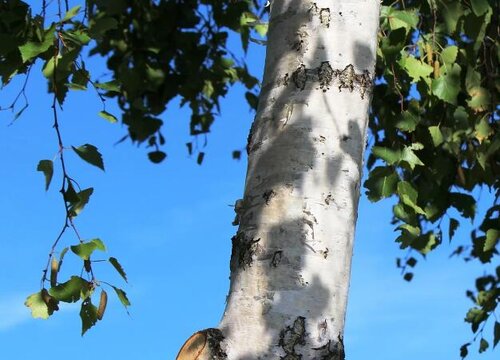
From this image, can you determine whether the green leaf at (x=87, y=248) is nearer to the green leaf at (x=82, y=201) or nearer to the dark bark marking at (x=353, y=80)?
the green leaf at (x=82, y=201)

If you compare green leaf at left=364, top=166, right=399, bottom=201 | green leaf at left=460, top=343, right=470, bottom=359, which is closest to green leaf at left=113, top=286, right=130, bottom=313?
green leaf at left=364, top=166, right=399, bottom=201

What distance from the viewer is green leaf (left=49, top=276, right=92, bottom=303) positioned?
227 cm

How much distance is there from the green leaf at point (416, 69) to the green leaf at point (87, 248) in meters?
1.27

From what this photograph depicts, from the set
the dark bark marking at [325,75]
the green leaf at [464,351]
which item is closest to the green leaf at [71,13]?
the dark bark marking at [325,75]

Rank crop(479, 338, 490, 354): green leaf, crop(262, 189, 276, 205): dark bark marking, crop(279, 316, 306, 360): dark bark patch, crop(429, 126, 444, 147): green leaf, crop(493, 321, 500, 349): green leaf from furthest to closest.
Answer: crop(479, 338, 490, 354): green leaf → crop(493, 321, 500, 349): green leaf → crop(429, 126, 444, 147): green leaf → crop(262, 189, 276, 205): dark bark marking → crop(279, 316, 306, 360): dark bark patch

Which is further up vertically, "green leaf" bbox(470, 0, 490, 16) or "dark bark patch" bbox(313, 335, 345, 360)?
"green leaf" bbox(470, 0, 490, 16)

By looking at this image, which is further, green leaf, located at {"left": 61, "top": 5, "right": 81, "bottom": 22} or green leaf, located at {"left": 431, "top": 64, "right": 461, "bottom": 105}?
green leaf, located at {"left": 431, "top": 64, "right": 461, "bottom": 105}

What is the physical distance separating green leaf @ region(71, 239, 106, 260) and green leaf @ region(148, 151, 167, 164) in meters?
2.47

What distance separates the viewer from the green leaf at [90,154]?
7.44 feet

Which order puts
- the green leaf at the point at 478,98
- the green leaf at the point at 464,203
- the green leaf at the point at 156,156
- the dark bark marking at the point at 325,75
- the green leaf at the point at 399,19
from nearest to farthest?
the dark bark marking at the point at 325,75, the green leaf at the point at 399,19, the green leaf at the point at 478,98, the green leaf at the point at 464,203, the green leaf at the point at 156,156

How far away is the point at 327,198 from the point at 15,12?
4.20 feet

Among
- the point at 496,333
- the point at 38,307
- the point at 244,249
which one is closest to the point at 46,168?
the point at 38,307

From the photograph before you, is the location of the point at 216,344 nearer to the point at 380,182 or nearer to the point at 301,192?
the point at 301,192

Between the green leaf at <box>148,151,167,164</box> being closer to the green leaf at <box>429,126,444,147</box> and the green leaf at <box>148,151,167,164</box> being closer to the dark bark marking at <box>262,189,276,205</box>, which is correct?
the green leaf at <box>429,126,444,147</box>
